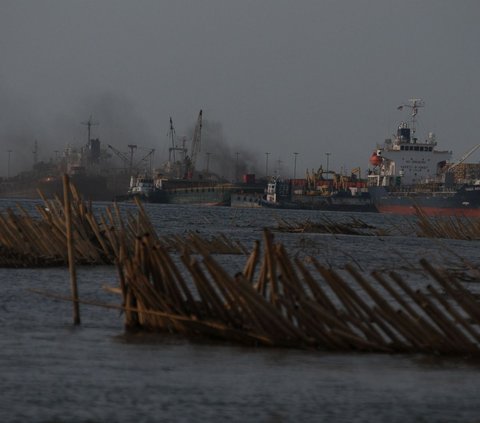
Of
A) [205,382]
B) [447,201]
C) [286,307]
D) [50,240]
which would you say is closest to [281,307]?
[286,307]

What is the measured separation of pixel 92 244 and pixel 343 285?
54.4 feet

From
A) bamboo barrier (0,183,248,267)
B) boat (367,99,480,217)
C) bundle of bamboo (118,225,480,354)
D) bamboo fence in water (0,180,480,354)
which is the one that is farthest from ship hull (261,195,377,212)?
bundle of bamboo (118,225,480,354)

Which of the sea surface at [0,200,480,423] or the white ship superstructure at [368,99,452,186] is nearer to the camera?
the sea surface at [0,200,480,423]

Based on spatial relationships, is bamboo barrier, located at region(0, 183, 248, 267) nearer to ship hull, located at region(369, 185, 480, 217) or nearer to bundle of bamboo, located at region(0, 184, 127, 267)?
bundle of bamboo, located at region(0, 184, 127, 267)

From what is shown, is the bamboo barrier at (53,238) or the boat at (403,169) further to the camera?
the boat at (403,169)

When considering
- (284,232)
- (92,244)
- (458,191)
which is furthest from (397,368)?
(458,191)

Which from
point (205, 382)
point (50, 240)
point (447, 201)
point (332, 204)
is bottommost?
point (332, 204)

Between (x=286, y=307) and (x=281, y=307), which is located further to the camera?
(x=281, y=307)

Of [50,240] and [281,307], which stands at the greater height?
[281,307]

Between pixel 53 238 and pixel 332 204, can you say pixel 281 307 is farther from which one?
pixel 332 204

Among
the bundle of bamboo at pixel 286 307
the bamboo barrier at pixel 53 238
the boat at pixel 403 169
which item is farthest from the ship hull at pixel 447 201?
the bundle of bamboo at pixel 286 307

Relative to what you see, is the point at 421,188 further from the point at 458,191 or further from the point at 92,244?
the point at 92,244

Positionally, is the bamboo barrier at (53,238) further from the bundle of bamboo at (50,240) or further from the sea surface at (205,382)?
the sea surface at (205,382)

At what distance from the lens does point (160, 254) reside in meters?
17.2
